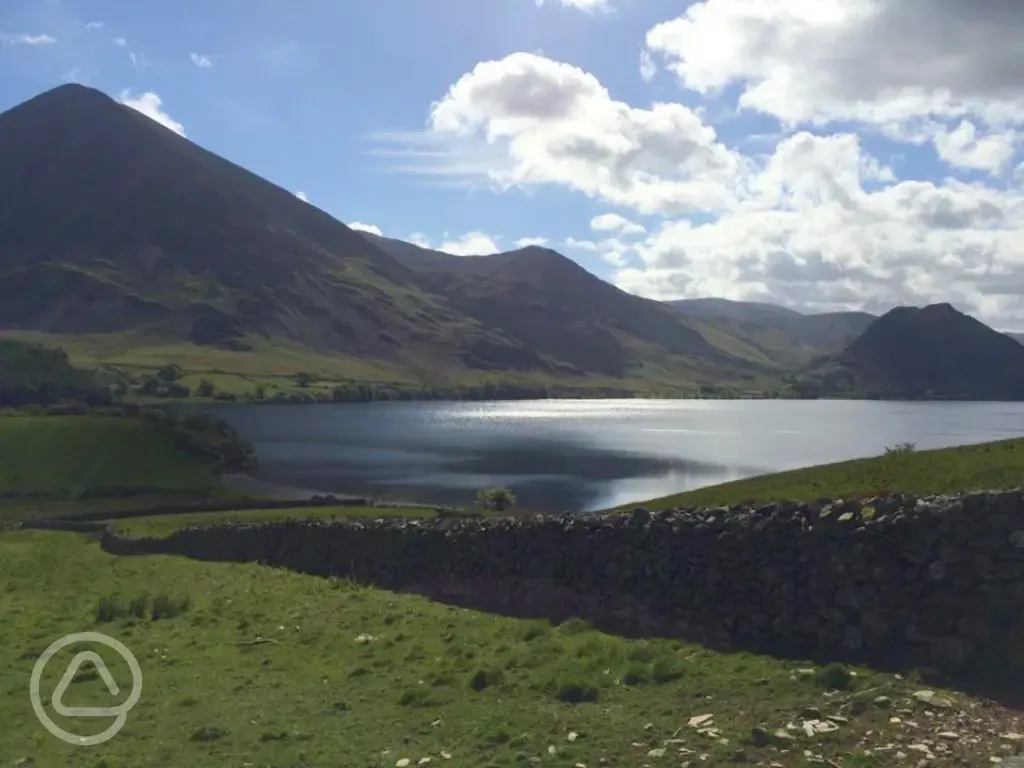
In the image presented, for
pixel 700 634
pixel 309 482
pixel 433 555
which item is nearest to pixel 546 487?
pixel 309 482

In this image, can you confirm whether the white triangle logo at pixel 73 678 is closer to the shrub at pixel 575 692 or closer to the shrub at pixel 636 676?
the shrub at pixel 575 692

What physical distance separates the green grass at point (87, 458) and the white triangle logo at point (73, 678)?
299ft

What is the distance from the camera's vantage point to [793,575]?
1780cm

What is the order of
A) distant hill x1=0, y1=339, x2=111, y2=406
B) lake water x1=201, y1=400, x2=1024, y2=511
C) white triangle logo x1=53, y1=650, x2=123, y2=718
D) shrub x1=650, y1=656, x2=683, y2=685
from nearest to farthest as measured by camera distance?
white triangle logo x1=53, y1=650, x2=123, y2=718 → shrub x1=650, y1=656, x2=683, y2=685 → lake water x1=201, y1=400, x2=1024, y2=511 → distant hill x1=0, y1=339, x2=111, y2=406

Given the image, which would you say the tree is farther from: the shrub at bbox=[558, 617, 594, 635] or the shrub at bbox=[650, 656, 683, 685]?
the shrub at bbox=[650, 656, 683, 685]

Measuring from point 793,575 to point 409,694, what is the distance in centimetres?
742

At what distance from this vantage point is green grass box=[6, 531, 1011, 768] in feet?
40.8

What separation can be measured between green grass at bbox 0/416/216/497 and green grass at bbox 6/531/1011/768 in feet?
295

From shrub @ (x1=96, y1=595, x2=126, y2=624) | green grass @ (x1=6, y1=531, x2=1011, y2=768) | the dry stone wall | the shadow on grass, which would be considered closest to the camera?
green grass @ (x1=6, y1=531, x2=1011, y2=768)

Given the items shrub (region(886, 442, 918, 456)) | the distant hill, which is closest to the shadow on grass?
shrub (region(886, 442, 918, 456))

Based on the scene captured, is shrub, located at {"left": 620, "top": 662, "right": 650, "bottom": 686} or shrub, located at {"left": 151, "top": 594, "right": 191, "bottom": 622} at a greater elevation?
shrub, located at {"left": 620, "top": 662, "right": 650, "bottom": 686}

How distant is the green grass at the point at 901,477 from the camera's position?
72.9 feet

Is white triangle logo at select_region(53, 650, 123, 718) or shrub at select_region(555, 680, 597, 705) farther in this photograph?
white triangle logo at select_region(53, 650, 123, 718)

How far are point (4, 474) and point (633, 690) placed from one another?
350 feet
